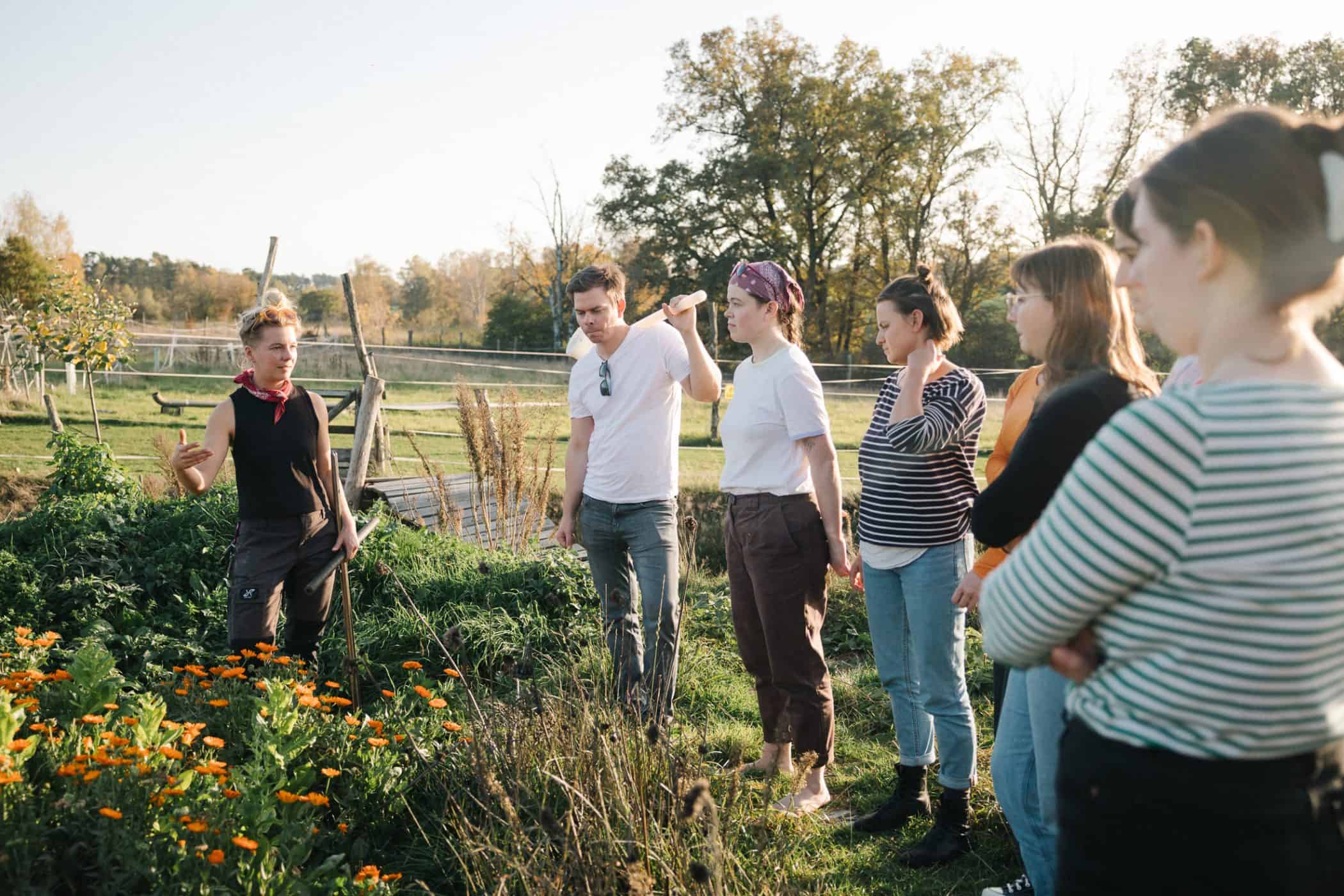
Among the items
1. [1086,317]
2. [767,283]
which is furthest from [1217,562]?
[767,283]

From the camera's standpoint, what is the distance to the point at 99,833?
193cm

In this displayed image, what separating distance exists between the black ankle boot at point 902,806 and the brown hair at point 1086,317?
5.40 ft

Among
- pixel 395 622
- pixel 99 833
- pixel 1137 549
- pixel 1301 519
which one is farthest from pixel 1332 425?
pixel 395 622

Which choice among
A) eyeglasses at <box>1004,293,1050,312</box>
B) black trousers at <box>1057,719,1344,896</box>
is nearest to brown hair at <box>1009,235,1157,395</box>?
eyeglasses at <box>1004,293,1050,312</box>

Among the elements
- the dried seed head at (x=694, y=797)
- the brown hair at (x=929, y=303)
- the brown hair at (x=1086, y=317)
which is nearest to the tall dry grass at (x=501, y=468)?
the brown hair at (x=929, y=303)

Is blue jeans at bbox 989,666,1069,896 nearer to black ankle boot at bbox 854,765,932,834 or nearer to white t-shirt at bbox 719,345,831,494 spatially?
black ankle boot at bbox 854,765,932,834

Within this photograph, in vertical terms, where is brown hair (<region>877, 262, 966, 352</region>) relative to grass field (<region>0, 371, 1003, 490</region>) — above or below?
above

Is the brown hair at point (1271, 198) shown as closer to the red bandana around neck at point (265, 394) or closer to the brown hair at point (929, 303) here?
the brown hair at point (929, 303)

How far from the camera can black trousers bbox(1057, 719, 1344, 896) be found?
1.08 m

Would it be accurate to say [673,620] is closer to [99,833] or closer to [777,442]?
[777,442]

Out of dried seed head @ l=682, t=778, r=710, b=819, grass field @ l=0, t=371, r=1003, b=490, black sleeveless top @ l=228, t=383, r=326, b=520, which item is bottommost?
grass field @ l=0, t=371, r=1003, b=490

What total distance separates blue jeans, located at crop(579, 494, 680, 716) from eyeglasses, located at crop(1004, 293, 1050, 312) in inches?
65.5

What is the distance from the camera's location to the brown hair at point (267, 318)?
11.2 feet

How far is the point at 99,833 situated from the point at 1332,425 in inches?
86.7
